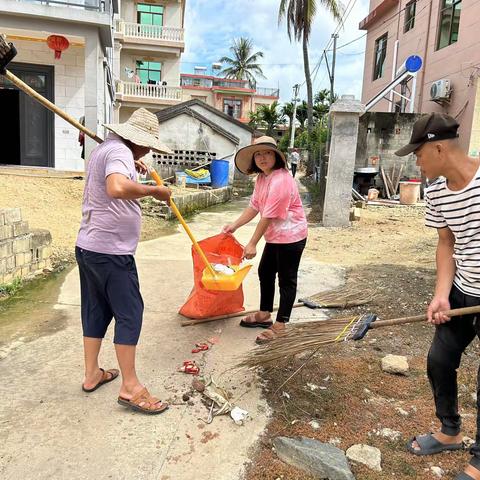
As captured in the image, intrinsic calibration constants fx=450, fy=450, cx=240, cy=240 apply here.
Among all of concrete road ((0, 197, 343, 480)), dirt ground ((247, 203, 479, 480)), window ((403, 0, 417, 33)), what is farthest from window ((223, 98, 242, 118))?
concrete road ((0, 197, 343, 480))

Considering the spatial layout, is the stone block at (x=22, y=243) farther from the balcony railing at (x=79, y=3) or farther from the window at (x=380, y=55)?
the window at (x=380, y=55)

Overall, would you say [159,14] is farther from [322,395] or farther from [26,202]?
[322,395]

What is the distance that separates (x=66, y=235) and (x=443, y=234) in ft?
17.3

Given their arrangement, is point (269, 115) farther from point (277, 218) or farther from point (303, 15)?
point (277, 218)

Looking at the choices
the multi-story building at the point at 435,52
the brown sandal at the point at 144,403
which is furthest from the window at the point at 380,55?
the brown sandal at the point at 144,403

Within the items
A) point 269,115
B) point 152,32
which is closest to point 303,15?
point 152,32

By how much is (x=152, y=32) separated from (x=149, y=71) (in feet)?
7.13

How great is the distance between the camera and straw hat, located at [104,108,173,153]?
2344 millimetres

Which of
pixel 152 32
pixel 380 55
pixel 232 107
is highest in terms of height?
pixel 152 32

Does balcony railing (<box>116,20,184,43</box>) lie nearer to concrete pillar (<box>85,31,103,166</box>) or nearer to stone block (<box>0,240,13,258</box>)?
concrete pillar (<box>85,31,103,166</box>)

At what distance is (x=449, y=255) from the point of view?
211cm

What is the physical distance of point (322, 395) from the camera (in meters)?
2.66

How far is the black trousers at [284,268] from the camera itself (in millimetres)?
3285

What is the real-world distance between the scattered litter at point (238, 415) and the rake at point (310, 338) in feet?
1.07
